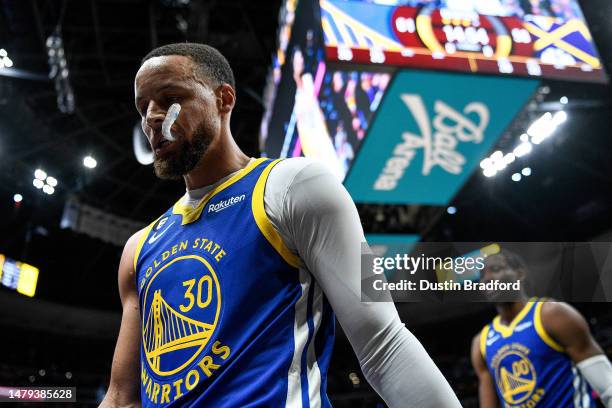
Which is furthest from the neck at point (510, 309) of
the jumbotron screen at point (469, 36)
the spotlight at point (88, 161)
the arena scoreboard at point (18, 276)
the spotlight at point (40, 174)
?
the arena scoreboard at point (18, 276)

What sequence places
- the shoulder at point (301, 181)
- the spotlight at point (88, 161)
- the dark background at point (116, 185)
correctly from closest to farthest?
the shoulder at point (301, 181) → the dark background at point (116, 185) → the spotlight at point (88, 161)

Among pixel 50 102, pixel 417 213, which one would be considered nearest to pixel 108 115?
pixel 50 102

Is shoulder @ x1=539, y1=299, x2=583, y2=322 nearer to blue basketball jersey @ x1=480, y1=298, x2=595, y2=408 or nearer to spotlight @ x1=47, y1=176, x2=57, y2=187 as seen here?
blue basketball jersey @ x1=480, y1=298, x2=595, y2=408

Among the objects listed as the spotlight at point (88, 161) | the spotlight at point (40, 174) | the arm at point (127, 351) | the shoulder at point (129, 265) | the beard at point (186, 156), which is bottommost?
the spotlight at point (88, 161)

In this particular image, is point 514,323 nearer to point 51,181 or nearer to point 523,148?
Result: point 523,148

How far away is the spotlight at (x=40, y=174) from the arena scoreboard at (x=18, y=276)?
85.8 inches

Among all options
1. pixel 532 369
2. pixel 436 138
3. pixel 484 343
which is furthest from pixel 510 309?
pixel 436 138

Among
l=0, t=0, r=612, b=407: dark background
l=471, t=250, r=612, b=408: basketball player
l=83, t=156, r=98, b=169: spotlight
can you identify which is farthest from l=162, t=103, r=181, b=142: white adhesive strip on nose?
A: l=83, t=156, r=98, b=169: spotlight

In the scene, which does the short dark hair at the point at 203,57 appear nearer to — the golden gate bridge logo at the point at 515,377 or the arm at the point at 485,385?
the golden gate bridge logo at the point at 515,377

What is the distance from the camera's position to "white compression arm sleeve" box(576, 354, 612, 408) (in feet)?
10.6

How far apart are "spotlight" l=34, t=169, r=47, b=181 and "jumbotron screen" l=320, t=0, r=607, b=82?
908 centimetres

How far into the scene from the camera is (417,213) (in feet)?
26.4

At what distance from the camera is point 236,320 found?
4.17 feet

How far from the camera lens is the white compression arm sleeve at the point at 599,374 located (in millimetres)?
3239
